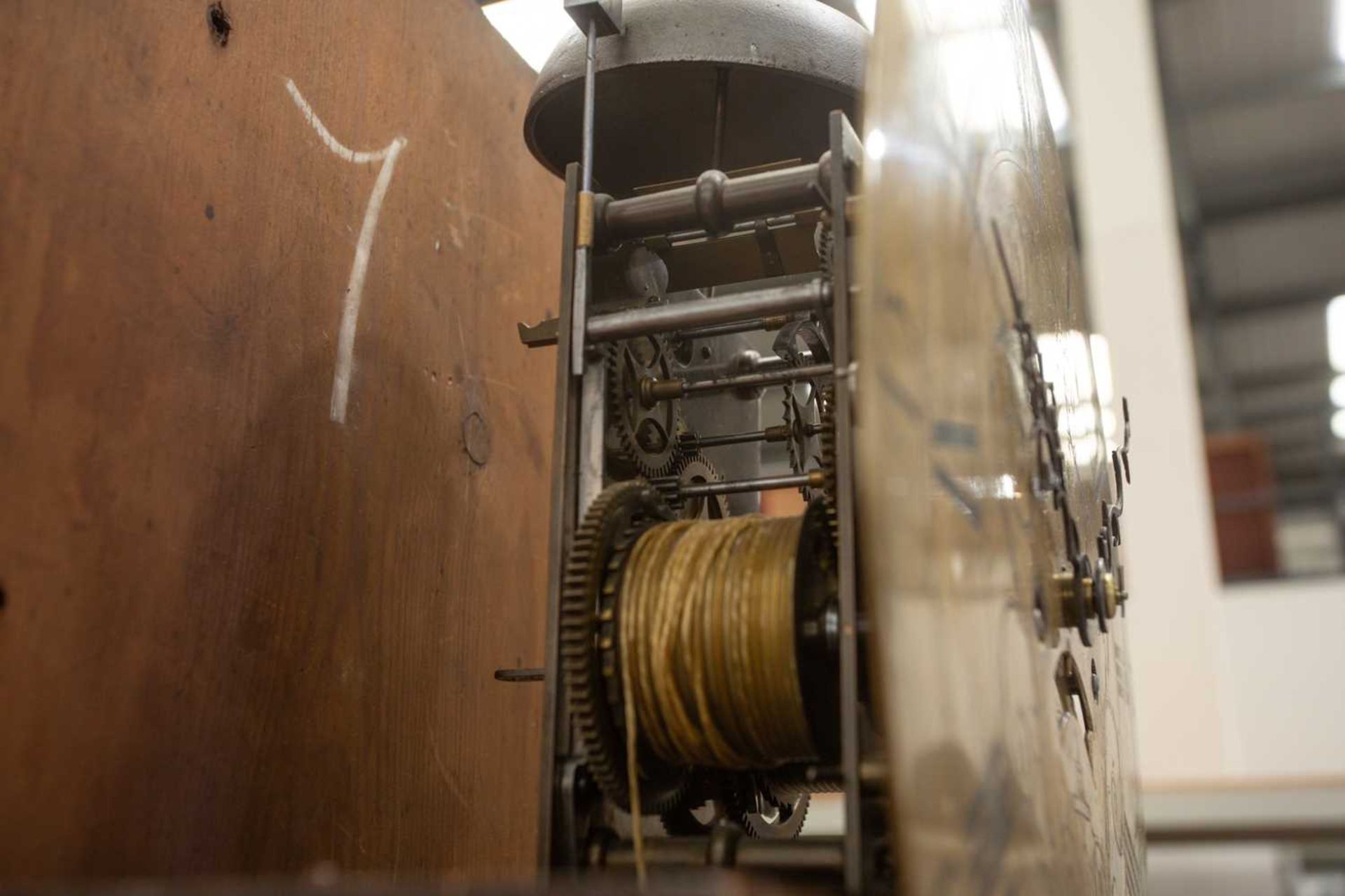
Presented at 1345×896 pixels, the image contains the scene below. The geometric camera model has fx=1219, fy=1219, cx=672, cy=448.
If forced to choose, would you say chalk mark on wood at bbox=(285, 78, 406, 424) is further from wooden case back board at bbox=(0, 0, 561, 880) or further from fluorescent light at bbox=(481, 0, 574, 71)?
fluorescent light at bbox=(481, 0, 574, 71)

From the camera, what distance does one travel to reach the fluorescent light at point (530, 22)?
5.36ft

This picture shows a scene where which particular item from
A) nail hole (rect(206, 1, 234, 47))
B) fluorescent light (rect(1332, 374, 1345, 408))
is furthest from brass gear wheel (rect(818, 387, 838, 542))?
fluorescent light (rect(1332, 374, 1345, 408))

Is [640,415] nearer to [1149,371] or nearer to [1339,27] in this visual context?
[1149,371]

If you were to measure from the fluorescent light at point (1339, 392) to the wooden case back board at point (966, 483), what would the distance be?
11.8m

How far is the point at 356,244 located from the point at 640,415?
0.41 m

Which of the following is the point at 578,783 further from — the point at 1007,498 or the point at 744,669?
the point at 1007,498

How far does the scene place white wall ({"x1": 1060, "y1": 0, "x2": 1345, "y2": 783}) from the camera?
14.1 feet

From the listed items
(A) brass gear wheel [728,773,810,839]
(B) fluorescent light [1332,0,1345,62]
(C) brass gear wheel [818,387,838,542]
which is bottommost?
(A) brass gear wheel [728,773,810,839]

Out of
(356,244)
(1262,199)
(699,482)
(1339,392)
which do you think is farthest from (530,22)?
(1339,392)

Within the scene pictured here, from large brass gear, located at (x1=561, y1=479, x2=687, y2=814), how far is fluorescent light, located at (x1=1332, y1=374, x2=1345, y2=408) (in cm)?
1221

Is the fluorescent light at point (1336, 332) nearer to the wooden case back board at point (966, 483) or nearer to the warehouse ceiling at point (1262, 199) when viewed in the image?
the warehouse ceiling at point (1262, 199)

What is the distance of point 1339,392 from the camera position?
11.8m

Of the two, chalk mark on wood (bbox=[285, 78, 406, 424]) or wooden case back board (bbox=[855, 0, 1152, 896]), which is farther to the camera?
chalk mark on wood (bbox=[285, 78, 406, 424])

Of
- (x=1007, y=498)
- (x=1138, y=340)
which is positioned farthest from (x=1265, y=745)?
(x=1007, y=498)
